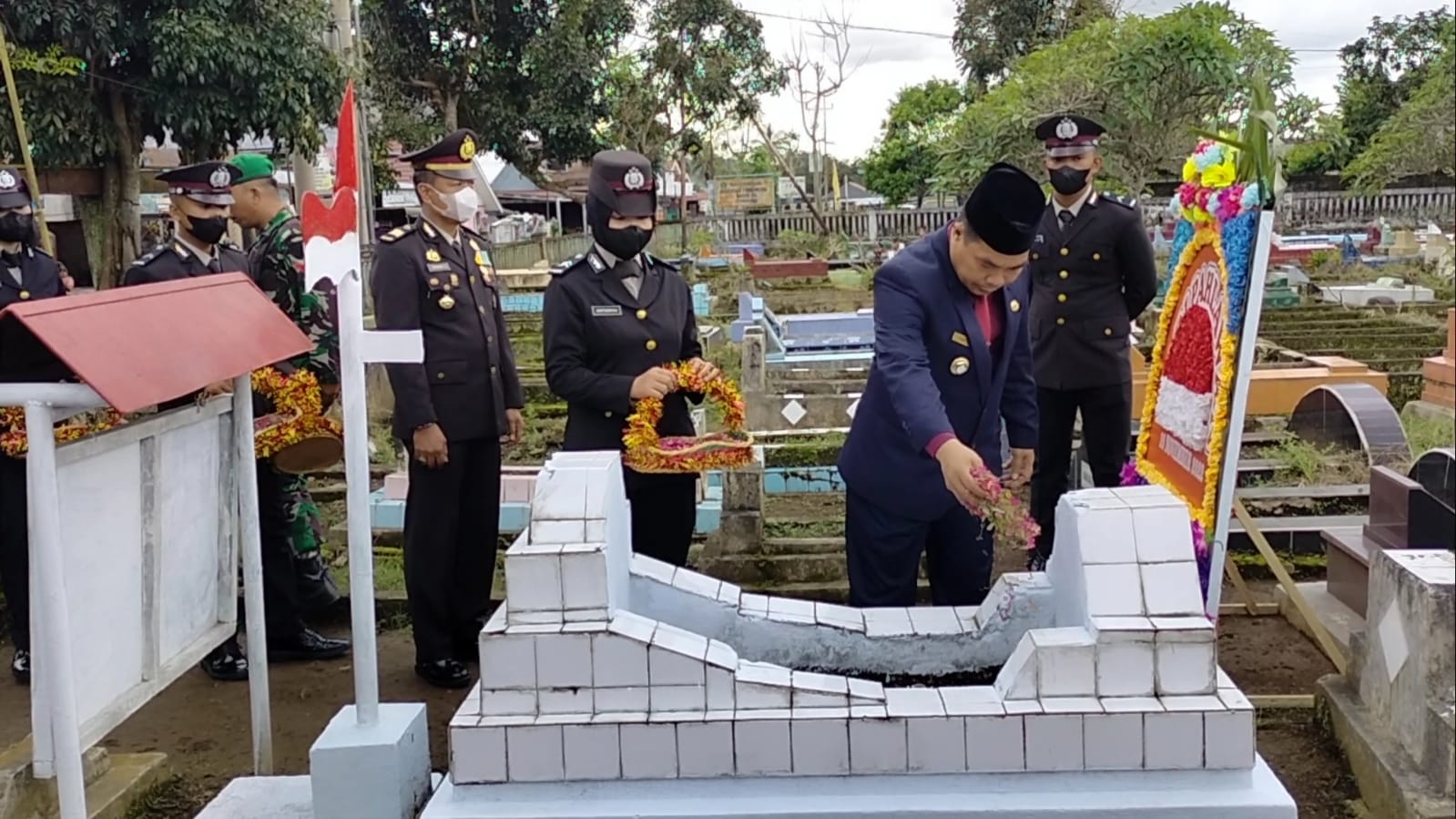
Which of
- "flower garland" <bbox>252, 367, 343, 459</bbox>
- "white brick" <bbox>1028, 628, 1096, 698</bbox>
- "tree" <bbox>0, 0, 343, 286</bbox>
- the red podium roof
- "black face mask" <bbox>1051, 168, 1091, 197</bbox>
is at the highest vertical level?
"tree" <bbox>0, 0, 343, 286</bbox>

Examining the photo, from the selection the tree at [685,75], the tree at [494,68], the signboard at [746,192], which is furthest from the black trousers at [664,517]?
the signboard at [746,192]

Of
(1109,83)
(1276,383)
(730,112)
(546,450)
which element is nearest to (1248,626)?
(1276,383)

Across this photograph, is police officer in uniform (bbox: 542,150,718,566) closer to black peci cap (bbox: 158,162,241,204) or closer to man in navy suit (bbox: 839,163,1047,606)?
man in navy suit (bbox: 839,163,1047,606)

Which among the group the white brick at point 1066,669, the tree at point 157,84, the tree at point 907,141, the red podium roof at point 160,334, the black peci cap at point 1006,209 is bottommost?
the white brick at point 1066,669

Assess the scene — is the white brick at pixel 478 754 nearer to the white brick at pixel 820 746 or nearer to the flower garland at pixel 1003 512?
the white brick at pixel 820 746

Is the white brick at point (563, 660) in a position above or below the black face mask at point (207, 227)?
below

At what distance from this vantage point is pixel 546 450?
731 cm

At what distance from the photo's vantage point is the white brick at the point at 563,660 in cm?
217

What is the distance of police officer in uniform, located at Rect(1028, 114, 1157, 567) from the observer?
4.15 metres

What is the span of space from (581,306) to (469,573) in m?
1.06

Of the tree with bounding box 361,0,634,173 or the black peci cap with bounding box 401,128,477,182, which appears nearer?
the black peci cap with bounding box 401,128,477,182

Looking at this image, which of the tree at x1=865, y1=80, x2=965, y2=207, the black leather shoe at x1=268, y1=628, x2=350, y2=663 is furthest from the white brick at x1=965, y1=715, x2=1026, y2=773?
the tree at x1=865, y1=80, x2=965, y2=207

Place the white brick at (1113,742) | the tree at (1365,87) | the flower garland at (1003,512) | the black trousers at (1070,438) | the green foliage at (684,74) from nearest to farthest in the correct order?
the white brick at (1113,742)
the flower garland at (1003,512)
the black trousers at (1070,438)
the tree at (1365,87)
the green foliage at (684,74)

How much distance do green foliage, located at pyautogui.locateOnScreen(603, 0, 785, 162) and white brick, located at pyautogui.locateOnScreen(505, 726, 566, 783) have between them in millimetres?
18332
